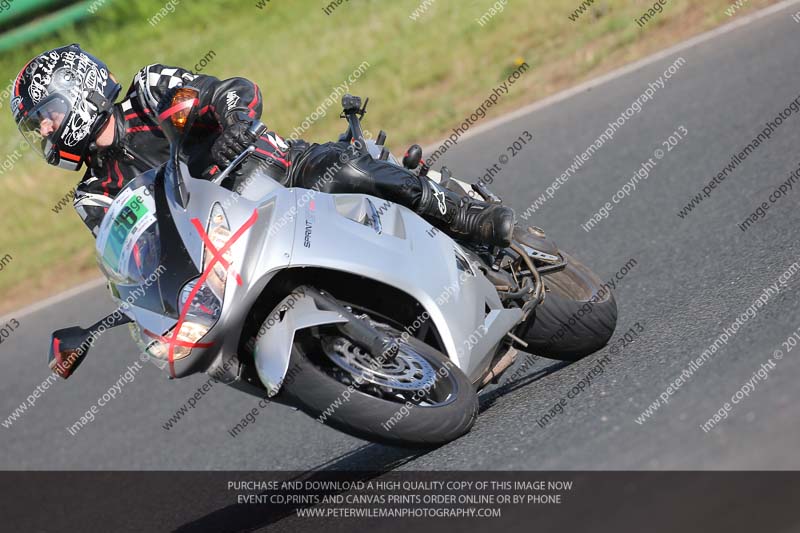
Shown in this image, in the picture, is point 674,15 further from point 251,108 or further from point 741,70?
point 251,108

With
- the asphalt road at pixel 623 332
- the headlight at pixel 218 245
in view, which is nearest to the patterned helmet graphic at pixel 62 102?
the headlight at pixel 218 245

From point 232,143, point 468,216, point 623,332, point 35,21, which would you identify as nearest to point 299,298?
point 232,143

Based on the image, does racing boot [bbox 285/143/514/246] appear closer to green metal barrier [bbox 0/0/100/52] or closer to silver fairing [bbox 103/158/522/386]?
silver fairing [bbox 103/158/522/386]

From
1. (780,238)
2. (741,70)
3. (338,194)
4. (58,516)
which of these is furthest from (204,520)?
(741,70)

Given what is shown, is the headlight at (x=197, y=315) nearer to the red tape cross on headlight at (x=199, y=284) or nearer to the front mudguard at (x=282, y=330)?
the red tape cross on headlight at (x=199, y=284)

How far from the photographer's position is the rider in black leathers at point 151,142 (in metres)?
4.46

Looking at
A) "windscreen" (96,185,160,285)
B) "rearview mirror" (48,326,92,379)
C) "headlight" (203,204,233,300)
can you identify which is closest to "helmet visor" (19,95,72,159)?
"windscreen" (96,185,160,285)

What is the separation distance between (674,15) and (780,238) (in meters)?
5.76

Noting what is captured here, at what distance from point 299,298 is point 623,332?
2.14 meters

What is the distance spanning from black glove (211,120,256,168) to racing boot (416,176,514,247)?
85 centimetres

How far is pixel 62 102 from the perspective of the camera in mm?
4602

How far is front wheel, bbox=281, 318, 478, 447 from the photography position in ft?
12.2

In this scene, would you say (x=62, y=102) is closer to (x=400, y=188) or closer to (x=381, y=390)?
(x=400, y=188)

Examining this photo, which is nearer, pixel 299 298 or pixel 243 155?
pixel 299 298
